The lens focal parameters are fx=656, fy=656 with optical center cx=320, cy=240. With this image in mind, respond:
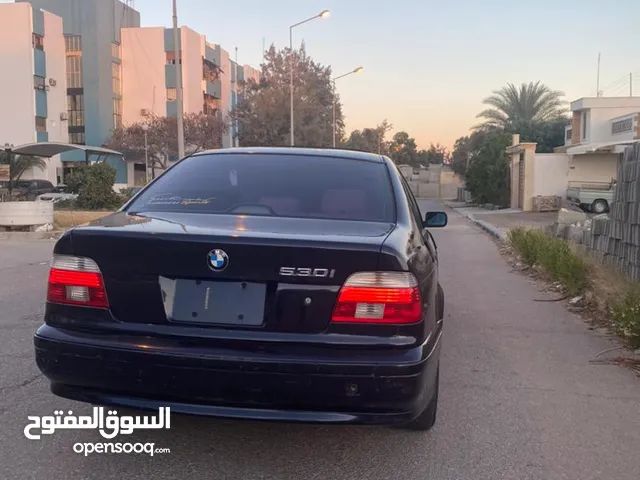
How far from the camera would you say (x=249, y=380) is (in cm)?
286

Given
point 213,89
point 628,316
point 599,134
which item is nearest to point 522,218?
point 599,134

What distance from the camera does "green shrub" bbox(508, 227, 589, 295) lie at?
8008 millimetres

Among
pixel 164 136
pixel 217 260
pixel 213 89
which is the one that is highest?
pixel 213 89

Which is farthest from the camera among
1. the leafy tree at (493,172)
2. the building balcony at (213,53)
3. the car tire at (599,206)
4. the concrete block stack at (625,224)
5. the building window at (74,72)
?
the building balcony at (213,53)

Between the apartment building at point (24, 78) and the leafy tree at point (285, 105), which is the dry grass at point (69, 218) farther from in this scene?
A: the apartment building at point (24, 78)

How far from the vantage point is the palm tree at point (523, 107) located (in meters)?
45.1

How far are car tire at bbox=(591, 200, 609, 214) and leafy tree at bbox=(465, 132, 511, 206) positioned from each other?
Answer: 7.73m

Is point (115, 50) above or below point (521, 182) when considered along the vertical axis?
above

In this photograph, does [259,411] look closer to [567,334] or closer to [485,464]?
[485,464]

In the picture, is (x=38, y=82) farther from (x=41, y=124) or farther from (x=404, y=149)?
(x=404, y=149)

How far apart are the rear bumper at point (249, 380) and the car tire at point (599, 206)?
24.8 metres

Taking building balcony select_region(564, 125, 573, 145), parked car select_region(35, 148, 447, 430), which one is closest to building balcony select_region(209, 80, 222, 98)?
building balcony select_region(564, 125, 573, 145)

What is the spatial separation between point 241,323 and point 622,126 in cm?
3348

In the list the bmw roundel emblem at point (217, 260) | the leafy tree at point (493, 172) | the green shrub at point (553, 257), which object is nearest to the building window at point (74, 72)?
the leafy tree at point (493, 172)
